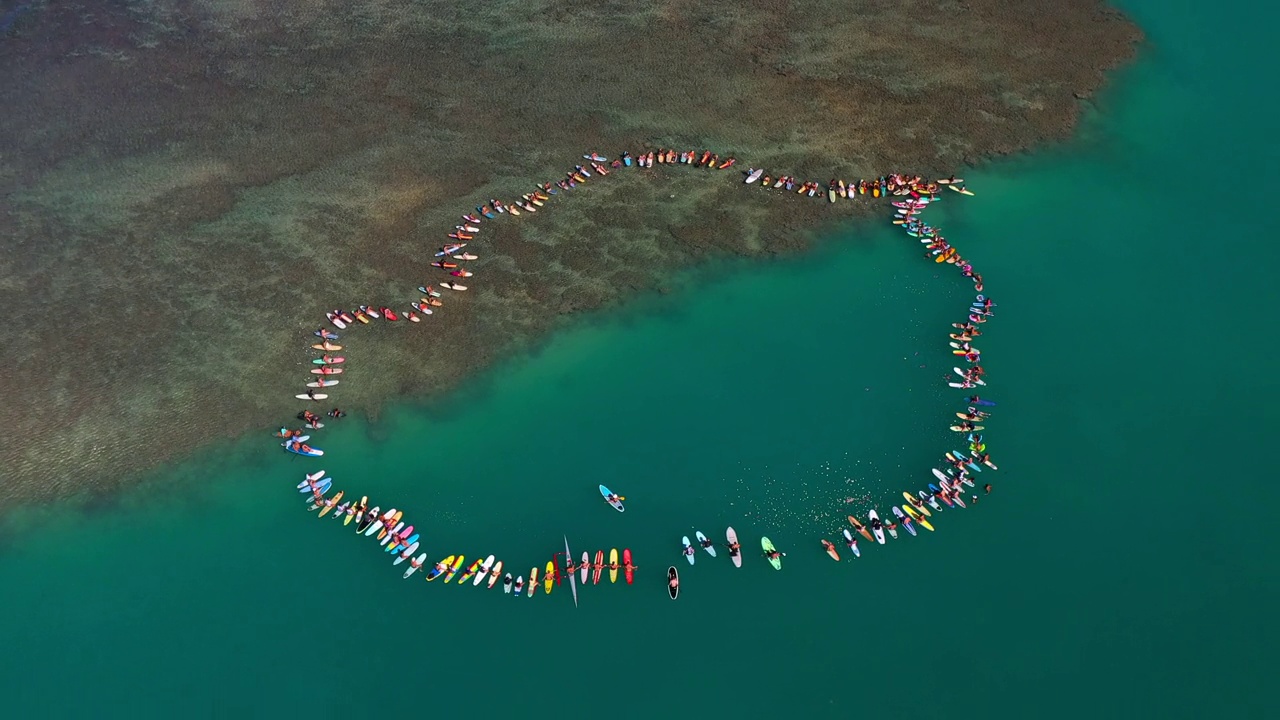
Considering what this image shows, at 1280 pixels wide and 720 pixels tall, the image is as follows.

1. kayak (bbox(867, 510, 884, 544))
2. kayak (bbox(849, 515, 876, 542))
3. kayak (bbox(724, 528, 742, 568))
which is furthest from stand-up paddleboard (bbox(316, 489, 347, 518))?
kayak (bbox(867, 510, 884, 544))

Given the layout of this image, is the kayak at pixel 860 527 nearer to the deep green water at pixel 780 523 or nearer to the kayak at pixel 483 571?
the deep green water at pixel 780 523

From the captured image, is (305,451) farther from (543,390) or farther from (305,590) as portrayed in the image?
(543,390)

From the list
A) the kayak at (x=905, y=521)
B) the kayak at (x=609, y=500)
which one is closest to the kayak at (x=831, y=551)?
the kayak at (x=905, y=521)

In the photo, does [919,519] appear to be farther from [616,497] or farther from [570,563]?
[570,563]

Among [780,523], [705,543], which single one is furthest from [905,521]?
[705,543]

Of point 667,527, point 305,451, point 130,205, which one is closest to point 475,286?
point 305,451
